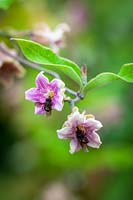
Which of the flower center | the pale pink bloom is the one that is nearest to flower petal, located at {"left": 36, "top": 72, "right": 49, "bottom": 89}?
the flower center

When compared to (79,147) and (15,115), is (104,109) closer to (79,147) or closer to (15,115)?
(15,115)

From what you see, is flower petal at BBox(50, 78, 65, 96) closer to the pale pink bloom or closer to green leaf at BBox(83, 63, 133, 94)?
green leaf at BBox(83, 63, 133, 94)

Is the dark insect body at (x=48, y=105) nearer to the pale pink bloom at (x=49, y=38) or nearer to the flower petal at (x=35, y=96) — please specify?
the flower petal at (x=35, y=96)

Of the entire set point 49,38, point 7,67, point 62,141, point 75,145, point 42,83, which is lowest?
point 75,145

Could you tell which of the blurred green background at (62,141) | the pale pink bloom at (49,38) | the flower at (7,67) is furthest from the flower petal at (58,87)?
the blurred green background at (62,141)

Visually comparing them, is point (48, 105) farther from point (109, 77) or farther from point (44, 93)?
point (109, 77)

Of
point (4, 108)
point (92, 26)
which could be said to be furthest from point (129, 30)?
point (4, 108)

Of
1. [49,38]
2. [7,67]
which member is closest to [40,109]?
[7,67]
